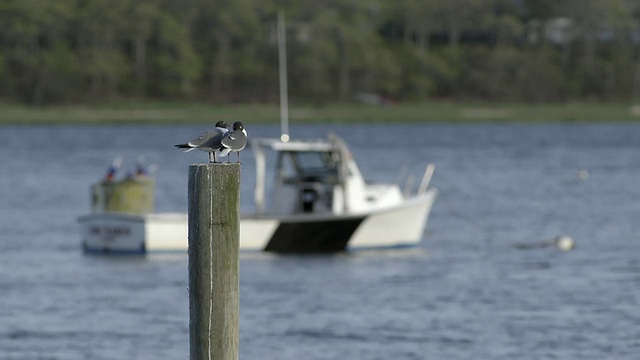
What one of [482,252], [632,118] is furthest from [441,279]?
[632,118]

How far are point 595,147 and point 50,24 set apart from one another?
3169 inches

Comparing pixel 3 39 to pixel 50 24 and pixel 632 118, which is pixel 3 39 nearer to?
pixel 50 24

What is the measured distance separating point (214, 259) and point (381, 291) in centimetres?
1591

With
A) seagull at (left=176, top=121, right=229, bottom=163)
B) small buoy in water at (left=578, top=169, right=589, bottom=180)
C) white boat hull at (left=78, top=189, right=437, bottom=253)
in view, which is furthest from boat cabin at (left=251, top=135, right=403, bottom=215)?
small buoy in water at (left=578, top=169, right=589, bottom=180)

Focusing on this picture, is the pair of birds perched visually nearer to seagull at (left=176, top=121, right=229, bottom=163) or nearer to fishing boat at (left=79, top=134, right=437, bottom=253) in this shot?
seagull at (left=176, top=121, right=229, bottom=163)

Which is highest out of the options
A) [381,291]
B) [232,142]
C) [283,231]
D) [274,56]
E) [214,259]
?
[232,142]

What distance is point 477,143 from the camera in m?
109

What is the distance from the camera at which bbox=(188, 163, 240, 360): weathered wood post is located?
14633 millimetres

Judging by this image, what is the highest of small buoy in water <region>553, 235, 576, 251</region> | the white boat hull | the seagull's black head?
the seagull's black head

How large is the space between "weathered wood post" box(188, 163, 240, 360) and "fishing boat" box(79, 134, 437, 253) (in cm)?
1832

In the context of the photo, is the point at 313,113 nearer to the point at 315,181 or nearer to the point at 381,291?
the point at 315,181

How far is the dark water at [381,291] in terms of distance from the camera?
2455 centimetres

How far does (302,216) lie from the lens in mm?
33719

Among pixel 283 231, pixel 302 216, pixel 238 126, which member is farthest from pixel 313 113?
pixel 238 126
